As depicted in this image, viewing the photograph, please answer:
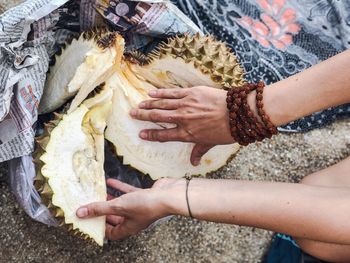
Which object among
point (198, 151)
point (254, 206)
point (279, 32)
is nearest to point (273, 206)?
point (254, 206)

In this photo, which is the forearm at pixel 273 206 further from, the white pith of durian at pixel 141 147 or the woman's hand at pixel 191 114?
the white pith of durian at pixel 141 147

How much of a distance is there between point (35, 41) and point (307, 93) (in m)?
0.52

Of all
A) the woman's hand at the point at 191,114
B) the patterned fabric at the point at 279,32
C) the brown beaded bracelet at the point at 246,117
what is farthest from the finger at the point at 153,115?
the patterned fabric at the point at 279,32

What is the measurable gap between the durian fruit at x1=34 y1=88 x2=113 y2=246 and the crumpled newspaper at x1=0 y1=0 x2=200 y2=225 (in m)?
0.06

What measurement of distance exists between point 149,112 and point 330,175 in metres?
0.38

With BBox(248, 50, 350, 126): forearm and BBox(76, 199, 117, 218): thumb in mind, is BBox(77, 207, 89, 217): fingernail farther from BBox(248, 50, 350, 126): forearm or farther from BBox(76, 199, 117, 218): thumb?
BBox(248, 50, 350, 126): forearm

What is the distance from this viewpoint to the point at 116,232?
1129 millimetres

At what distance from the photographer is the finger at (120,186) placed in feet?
3.88

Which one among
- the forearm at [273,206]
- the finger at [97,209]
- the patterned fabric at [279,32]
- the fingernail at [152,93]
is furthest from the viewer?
the patterned fabric at [279,32]

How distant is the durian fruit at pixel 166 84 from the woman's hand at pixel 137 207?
0.17m

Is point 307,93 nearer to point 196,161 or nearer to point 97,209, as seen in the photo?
point 196,161

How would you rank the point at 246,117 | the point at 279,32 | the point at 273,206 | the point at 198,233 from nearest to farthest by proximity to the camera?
the point at 273,206 < the point at 246,117 < the point at 198,233 < the point at 279,32

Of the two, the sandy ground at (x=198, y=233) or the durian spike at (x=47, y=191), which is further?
the sandy ground at (x=198, y=233)

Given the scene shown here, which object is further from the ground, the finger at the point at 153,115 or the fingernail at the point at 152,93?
the fingernail at the point at 152,93
